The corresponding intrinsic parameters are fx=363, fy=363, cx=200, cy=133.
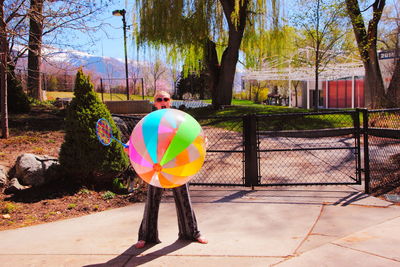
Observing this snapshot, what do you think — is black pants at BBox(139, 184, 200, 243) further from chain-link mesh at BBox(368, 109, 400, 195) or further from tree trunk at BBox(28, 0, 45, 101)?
tree trunk at BBox(28, 0, 45, 101)

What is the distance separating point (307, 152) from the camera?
10.0 m

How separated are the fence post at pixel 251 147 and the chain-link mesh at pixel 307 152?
17 centimetres

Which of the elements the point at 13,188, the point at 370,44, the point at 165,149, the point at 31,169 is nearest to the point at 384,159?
the point at 165,149

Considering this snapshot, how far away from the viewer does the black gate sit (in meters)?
6.45

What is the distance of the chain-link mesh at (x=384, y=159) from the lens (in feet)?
21.3

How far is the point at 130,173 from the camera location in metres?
7.45

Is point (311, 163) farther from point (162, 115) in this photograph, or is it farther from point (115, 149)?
point (162, 115)

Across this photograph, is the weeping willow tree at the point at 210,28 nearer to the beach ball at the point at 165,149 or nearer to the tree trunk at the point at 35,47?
the tree trunk at the point at 35,47

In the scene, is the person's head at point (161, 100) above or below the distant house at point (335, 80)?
below

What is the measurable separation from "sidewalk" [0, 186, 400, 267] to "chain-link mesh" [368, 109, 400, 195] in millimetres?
836

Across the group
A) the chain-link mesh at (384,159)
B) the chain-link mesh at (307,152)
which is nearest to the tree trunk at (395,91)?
the chain-link mesh at (307,152)

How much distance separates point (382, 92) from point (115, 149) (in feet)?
48.5

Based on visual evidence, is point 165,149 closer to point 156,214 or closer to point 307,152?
point 156,214

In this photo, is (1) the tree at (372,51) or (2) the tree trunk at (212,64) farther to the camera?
(2) the tree trunk at (212,64)
